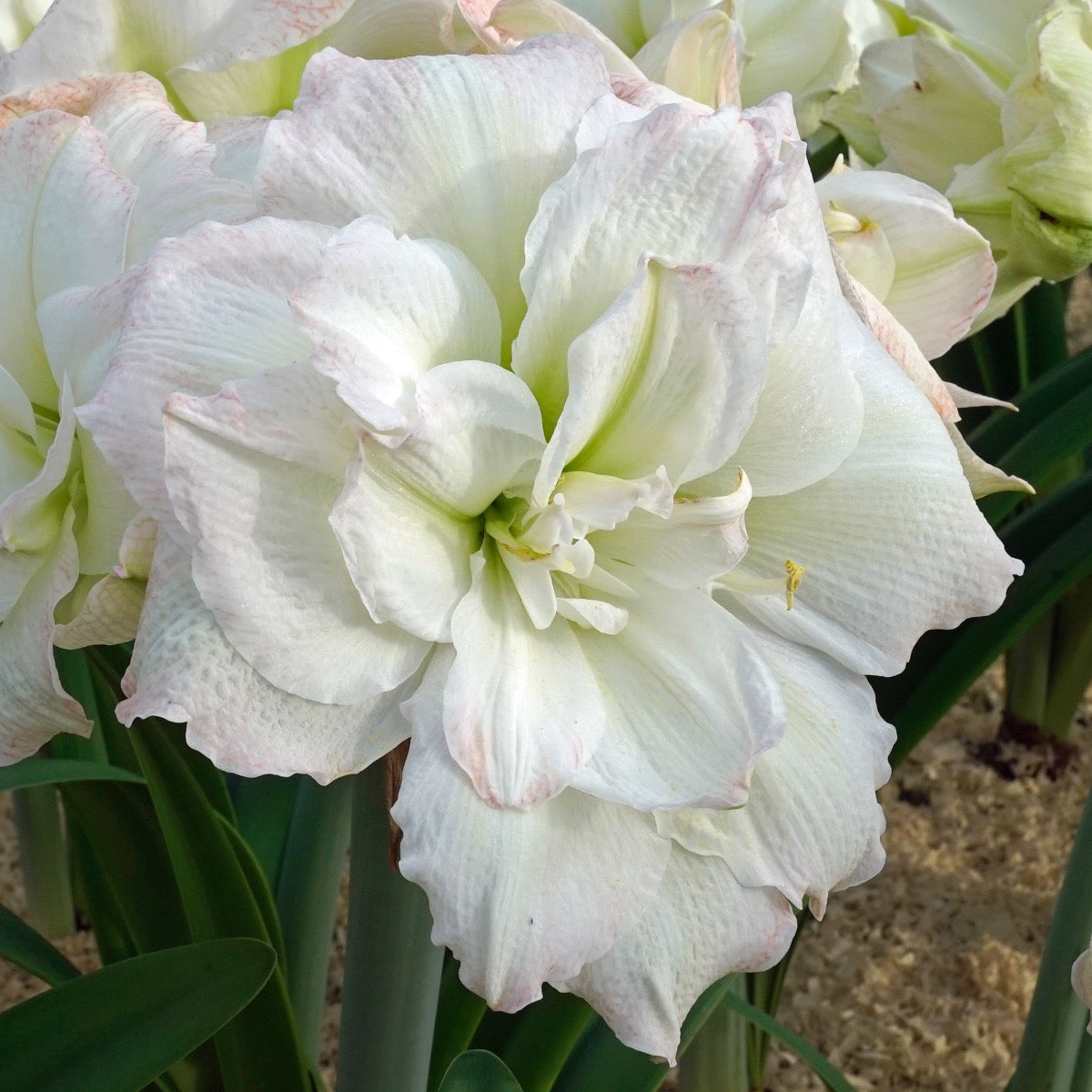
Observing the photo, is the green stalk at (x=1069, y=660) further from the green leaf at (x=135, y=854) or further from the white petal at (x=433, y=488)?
the white petal at (x=433, y=488)

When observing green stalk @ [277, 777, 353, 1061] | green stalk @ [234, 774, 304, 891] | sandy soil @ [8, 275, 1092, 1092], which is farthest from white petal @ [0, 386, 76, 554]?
sandy soil @ [8, 275, 1092, 1092]

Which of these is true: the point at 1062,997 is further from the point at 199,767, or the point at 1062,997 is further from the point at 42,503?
the point at 42,503

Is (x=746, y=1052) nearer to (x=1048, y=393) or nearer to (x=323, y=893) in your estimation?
(x=323, y=893)

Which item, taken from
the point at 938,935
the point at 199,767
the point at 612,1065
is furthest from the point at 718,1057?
the point at 199,767

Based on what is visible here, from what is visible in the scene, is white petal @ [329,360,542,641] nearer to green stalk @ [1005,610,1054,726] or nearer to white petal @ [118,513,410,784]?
white petal @ [118,513,410,784]

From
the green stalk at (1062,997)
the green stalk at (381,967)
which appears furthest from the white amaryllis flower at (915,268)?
the green stalk at (1062,997)
